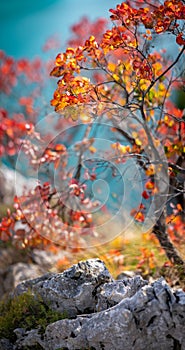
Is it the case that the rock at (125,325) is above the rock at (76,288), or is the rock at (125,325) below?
below

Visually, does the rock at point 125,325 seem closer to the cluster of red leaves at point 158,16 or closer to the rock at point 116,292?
the rock at point 116,292

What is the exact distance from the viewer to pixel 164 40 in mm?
3428

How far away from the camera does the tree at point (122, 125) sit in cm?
285

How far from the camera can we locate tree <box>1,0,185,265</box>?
285cm

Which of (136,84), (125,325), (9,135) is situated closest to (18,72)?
(9,135)

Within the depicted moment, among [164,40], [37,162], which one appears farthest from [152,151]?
[37,162]

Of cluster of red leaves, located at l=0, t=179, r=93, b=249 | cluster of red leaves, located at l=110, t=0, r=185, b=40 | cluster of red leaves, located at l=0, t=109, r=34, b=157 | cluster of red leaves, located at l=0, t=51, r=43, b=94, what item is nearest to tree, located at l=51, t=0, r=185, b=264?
cluster of red leaves, located at l=110, t=0, r=185, b=40

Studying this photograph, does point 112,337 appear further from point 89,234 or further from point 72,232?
point 89,234

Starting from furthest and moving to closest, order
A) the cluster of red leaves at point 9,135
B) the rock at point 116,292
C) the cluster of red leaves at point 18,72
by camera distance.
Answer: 1. the cluster of red leaves at point 18,72
2. the cluster of red leaves at point 9,135
3. the rock at point 116,292

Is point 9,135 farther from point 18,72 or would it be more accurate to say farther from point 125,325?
point 125,325

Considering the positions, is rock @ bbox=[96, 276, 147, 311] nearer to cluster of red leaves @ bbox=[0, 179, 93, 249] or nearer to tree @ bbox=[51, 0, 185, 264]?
tree @ bbox=[51, 0, 185, 264]

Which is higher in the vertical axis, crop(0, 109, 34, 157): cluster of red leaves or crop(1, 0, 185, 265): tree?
crop(0, 109, 34, 157): cluster of red leaves

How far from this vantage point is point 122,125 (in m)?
3.79

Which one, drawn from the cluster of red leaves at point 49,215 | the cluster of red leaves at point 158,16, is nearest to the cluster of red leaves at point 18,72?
the cluster of red leaves at point 49,215
